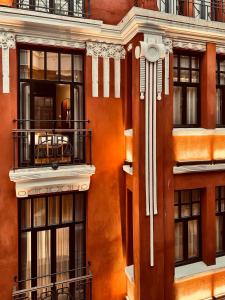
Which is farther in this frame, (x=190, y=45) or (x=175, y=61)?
(x=175, y=61)

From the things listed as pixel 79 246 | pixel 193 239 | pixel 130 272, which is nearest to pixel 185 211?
pixel 193 239

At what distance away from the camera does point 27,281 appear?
7.86m

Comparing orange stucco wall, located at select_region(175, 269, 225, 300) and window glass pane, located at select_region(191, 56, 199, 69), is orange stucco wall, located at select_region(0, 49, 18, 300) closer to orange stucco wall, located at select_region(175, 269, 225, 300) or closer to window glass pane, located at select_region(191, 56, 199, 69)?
orange stucco wall, located at select_region(175, 269, 225, 300)

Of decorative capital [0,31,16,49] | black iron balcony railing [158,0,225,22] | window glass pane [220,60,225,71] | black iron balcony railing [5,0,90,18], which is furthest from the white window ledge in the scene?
black iron balcony railing [158,0,225,22]

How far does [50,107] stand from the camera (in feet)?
27.0

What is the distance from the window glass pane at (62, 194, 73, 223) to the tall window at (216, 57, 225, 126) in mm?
4848

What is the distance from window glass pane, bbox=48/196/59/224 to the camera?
→ 8062mm

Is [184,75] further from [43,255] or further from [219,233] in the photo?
[43,255]

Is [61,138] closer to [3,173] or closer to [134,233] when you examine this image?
[3,173]

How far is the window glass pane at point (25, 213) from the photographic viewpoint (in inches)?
308

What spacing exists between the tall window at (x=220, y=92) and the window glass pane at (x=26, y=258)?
6.26 m

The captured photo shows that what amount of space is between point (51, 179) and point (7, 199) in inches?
46.0

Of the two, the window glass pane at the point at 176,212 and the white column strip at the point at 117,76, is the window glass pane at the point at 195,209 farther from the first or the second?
the white column strip at the point at 117,76

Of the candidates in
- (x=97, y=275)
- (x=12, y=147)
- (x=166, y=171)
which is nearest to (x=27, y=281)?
(x=97, y=275)
